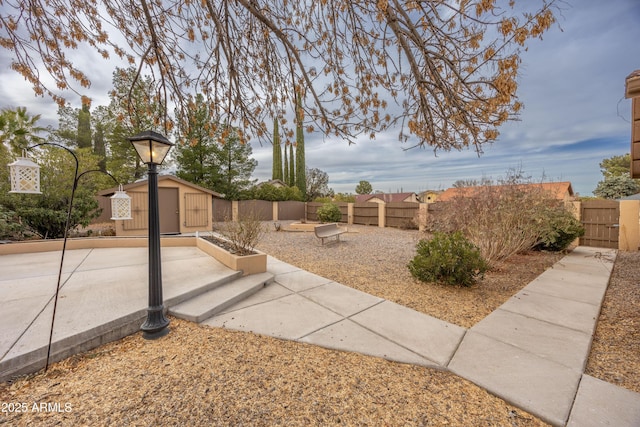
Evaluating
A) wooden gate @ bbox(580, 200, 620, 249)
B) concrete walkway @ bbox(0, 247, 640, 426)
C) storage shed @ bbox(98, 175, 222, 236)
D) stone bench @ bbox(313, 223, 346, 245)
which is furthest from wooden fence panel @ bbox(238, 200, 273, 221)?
wooden gate @ bbox(580, 200, 620, 249)

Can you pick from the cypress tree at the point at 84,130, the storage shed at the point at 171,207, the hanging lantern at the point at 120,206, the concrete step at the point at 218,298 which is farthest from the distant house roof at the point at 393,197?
the hanging lantern at the point at 120,206

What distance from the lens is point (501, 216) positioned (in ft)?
20.4

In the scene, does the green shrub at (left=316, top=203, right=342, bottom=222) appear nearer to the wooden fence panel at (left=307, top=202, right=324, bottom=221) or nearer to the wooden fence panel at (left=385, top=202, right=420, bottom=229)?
the wooden fence panel at (left=385, top=202, right=420, bottom=229)

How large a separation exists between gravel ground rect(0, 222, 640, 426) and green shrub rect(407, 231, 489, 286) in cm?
167

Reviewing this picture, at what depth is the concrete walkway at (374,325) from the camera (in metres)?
2.07

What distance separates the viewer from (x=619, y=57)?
11.1 feet

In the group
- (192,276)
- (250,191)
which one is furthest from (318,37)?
(250,191)

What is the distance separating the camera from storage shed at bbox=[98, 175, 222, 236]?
426 inches

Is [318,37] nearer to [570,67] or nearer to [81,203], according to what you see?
[570,67]

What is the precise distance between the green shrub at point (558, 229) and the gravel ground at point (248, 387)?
449 cm

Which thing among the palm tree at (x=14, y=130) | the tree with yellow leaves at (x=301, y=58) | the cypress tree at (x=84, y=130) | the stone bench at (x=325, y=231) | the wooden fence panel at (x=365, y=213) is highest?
the cypress tree at (x=84, y=130)

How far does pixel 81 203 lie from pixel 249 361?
32.5 feet

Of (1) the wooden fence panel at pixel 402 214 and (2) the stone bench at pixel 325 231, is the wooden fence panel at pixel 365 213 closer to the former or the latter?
(1) the wooden fence panel at pixel 402 214

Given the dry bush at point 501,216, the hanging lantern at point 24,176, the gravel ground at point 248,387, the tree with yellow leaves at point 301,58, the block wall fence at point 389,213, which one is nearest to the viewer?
the gravel ground at point 248,387
